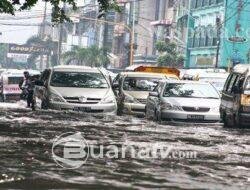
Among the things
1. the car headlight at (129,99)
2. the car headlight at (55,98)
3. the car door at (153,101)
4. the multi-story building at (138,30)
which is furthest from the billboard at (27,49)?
the car headlight at (55,98)

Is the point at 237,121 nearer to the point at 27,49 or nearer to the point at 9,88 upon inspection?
the point at 9,88

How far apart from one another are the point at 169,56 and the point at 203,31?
468cm

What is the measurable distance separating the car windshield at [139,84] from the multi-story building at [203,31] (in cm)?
3870

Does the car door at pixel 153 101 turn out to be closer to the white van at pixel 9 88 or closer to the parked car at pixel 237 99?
the parked car at pixel 237 99

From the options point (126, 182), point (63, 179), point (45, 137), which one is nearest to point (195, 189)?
point (126, 182)

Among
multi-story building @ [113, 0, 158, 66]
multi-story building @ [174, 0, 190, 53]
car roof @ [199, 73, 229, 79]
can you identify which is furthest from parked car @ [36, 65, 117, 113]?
multi-story building @ [113, 0, 158, 66]

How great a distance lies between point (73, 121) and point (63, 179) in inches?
322

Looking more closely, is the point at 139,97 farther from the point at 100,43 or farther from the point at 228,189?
the point at 100,43

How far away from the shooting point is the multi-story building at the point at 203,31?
61406 millimetres

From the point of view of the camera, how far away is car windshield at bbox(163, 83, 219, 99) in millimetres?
17719

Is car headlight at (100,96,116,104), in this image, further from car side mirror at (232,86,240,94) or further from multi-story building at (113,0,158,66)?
multi-story building at (113,0,158,66)

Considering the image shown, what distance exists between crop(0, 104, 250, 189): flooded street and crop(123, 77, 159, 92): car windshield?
6.68 meters

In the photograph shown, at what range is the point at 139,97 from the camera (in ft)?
67.4

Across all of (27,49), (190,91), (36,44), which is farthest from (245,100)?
(27,49)
